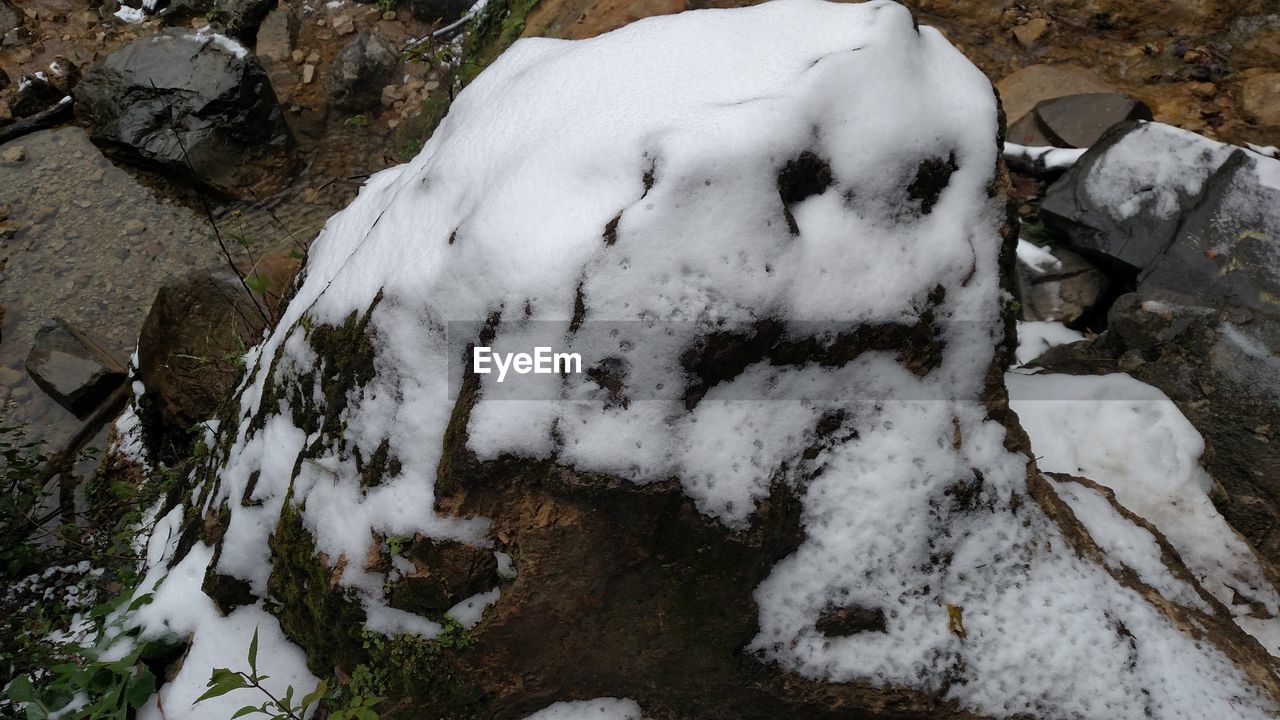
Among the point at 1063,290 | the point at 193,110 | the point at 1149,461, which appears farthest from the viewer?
the point at 193,110

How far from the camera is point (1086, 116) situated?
4.16 meters

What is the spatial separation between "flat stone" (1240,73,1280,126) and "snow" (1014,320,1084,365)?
1799 mm

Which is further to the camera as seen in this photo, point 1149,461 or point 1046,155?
point 1046,155

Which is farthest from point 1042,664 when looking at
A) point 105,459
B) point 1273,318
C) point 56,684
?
point 105,459

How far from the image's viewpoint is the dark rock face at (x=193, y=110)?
5750 millimetres

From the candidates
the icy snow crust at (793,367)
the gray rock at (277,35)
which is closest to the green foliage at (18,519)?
the icy snow crust at (793,367)

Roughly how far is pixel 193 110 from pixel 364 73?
1.29 m

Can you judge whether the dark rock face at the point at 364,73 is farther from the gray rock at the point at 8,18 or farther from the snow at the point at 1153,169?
the snow at the point at 1153,169

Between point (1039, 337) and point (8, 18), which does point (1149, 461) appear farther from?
point (8, 18)

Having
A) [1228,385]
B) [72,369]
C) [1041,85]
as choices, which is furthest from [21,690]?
[1041,85]

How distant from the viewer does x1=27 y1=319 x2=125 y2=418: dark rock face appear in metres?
4.70

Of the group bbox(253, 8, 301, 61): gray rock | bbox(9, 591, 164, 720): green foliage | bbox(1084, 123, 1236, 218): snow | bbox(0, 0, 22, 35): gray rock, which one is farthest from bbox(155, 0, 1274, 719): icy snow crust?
bbox(0, 0, 22, 35): gray rock

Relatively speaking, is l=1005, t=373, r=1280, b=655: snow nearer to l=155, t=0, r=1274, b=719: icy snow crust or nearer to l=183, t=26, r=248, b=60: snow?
l=155, t=0, r=1274, b=719: icy snow crust

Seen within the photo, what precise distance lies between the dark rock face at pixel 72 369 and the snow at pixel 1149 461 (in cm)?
517
